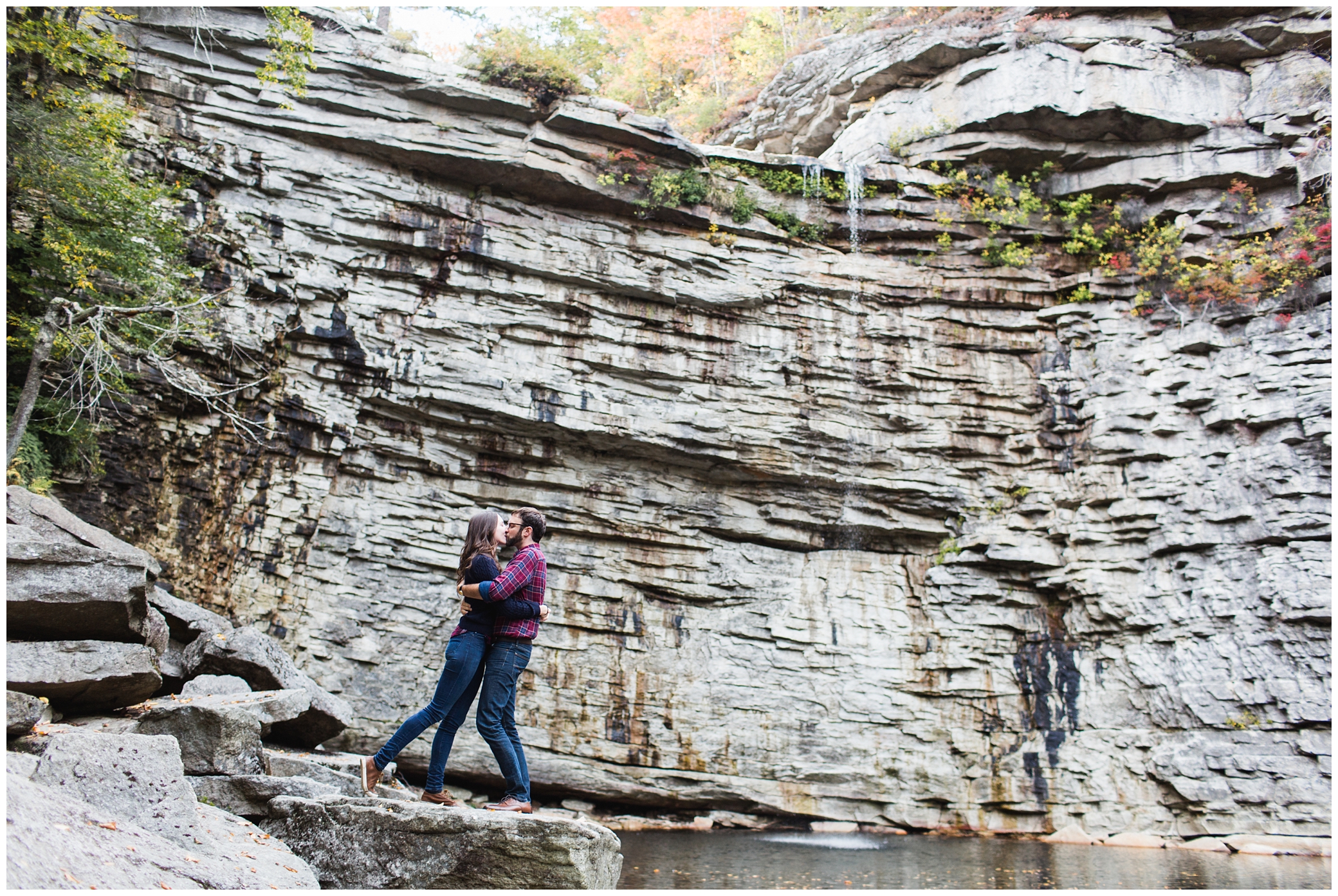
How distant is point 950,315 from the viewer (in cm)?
1268

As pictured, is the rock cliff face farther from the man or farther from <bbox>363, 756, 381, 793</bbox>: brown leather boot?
the man

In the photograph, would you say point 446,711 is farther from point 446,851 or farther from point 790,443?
point 790,443

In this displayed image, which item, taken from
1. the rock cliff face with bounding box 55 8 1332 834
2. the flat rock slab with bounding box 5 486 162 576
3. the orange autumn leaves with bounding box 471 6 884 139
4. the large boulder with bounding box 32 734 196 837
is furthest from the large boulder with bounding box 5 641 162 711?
the orange autumn leaves with bounding box 471 6 884 139

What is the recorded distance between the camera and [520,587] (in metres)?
4.37

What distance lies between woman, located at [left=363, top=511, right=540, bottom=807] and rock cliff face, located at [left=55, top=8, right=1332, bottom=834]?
559cm

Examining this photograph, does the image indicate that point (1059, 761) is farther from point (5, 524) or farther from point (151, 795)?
point (5, 524)

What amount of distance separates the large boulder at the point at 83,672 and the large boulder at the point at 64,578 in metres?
0.10

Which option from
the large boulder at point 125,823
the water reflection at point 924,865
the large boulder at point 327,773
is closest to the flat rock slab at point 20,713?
the large boulder at point 125,823

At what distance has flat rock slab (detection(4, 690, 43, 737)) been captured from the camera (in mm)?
3600

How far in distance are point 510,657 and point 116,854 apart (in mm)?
1940

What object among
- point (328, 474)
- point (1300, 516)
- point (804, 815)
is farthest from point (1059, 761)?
point (328, 474)

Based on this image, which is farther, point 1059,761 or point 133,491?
point 1059,761

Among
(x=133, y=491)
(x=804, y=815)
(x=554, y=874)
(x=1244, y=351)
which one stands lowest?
(x=804, y=815)

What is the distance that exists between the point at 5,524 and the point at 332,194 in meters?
7.53
